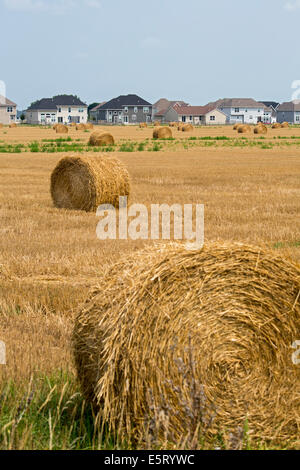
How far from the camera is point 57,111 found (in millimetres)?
138375

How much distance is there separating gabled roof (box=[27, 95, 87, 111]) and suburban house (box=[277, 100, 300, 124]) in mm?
44327

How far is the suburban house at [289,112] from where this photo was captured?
152 meters

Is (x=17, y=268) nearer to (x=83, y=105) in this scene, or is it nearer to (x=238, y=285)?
(x=238, y=285)

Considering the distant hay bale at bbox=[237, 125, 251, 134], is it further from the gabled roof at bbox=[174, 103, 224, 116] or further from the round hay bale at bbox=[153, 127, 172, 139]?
the gabled roof at bbox=[174, 103, 224, 116]

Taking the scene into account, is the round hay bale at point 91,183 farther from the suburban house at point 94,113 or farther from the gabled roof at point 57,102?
the suburban house at point 94,113

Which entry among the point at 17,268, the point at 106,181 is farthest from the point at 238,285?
the point at 106,181

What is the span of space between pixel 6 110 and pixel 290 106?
6154cm

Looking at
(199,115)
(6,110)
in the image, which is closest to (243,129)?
(6,110)

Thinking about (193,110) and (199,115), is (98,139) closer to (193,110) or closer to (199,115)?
(199,115)

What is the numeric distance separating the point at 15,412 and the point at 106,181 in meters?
11.2

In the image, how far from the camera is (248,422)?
4.65 metres

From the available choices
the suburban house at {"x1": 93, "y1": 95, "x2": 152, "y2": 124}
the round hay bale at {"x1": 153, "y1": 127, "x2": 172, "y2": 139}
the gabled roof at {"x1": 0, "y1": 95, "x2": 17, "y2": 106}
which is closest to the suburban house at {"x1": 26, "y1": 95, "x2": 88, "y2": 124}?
the gabled roof at {"x1": 0, "y1": 95, "x2": 17, "y2": 106}

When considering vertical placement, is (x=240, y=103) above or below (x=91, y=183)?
above

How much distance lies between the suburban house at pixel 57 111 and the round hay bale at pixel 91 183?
12179 cm
